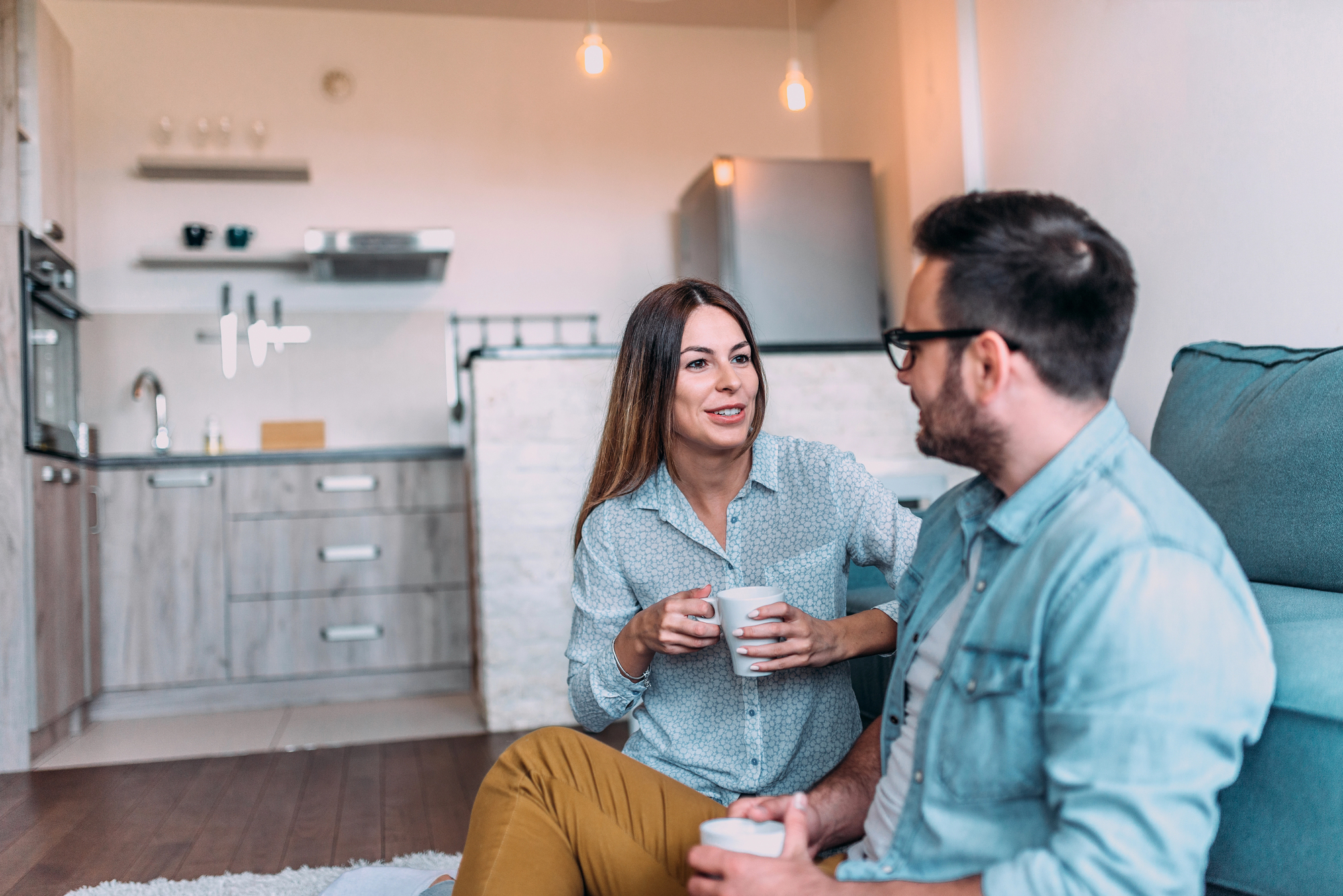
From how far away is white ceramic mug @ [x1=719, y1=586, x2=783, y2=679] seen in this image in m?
1.13

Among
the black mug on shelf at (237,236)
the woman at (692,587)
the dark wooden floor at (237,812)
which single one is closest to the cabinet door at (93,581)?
the dark wooden floor at (237,812)

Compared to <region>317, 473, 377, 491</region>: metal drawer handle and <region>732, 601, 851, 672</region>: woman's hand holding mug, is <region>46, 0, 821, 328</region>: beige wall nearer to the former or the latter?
<region>317, 473, 377, 491</region>: metal drawer handle

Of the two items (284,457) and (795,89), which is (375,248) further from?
(795,89)

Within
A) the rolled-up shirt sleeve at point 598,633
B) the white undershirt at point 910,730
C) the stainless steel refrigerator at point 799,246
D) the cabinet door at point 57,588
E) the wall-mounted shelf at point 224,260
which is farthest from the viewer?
the wall-mounted shelf at point 224,260

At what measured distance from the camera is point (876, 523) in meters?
1.43

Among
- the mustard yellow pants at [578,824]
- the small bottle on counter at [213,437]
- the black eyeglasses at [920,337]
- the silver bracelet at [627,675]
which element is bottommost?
the mustard yellow pants at [578,824]

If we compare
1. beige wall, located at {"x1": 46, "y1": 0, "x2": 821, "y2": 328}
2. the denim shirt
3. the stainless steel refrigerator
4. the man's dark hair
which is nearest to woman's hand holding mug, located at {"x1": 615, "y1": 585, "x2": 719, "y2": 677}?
the denim shirt

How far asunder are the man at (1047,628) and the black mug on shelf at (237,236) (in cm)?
414

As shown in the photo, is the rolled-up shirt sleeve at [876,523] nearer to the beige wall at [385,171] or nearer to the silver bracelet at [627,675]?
the silver bracelet at [627,675]

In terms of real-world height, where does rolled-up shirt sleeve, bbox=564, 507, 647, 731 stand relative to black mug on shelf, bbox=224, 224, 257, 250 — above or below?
below

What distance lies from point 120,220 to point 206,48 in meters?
0.84

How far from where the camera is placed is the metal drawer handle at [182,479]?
12.9 feet

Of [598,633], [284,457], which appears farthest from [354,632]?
[598,633]

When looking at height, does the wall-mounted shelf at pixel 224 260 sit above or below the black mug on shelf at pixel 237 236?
below
